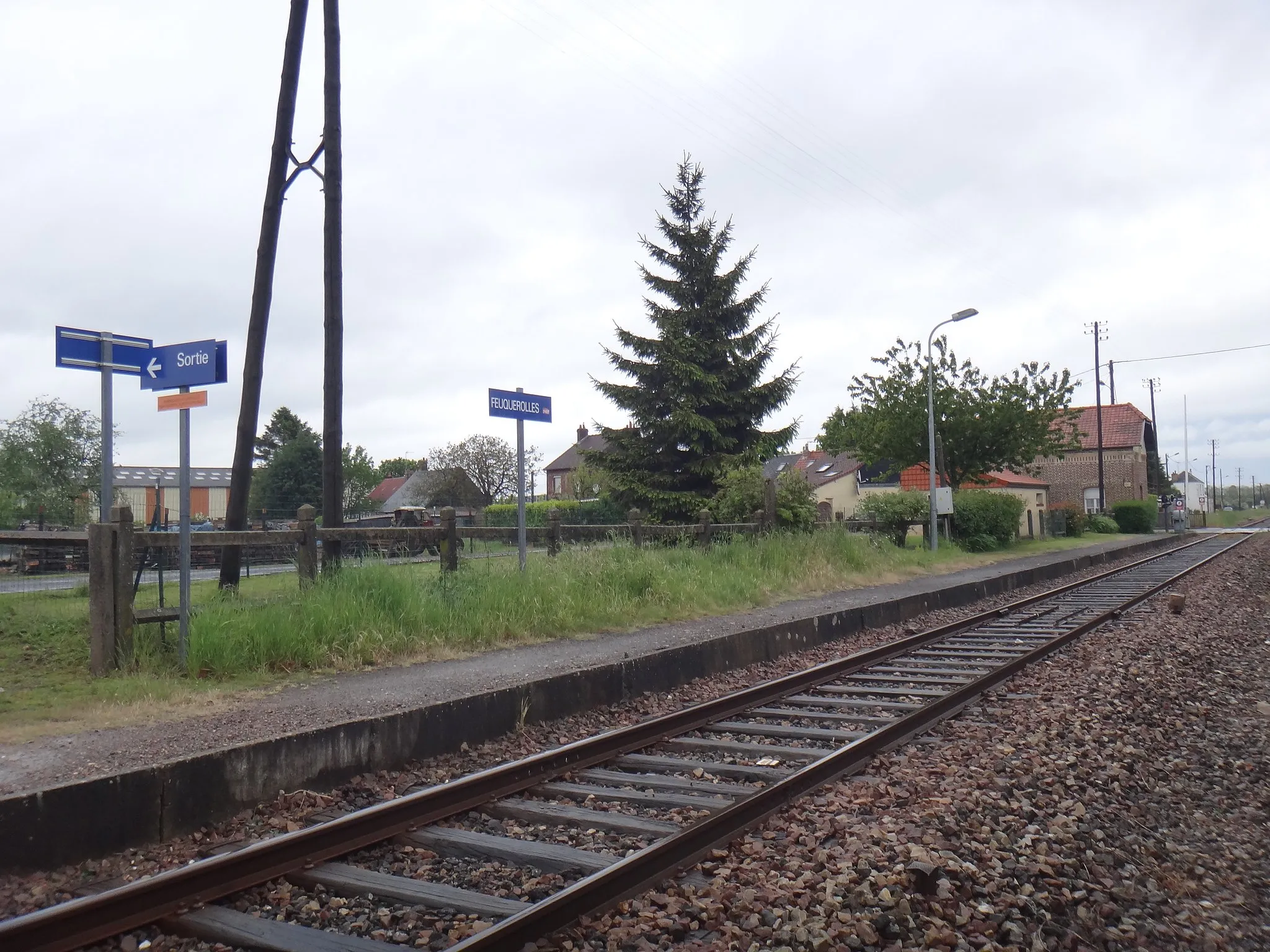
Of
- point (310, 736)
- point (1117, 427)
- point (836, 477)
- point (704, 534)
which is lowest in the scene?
point (310, 736)

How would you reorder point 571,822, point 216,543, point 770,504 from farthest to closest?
1. point 770,504
2. point 216,543
3. point 571,822

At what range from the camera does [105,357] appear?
313 inches

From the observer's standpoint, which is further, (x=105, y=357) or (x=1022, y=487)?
(x=1022, y=487)

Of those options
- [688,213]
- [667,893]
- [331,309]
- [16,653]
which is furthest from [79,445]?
[667,893]

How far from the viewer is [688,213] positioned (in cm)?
2866

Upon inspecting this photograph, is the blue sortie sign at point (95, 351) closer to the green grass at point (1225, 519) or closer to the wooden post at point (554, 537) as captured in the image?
the wooden post at point (554, 537)

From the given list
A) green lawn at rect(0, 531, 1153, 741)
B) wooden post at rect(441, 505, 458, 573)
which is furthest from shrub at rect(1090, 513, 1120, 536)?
wooden post at rect(441, 505, 458, 573)

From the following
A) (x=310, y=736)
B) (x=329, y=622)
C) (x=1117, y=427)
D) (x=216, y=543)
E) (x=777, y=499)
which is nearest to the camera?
(x=310, y=736)

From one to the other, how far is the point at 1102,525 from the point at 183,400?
54707 millimetres

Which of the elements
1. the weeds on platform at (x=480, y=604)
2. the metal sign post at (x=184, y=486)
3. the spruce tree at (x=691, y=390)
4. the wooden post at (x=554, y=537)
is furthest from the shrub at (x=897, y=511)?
the metal sign post at (x=184, y=486)

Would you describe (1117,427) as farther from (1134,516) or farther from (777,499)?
(777,499)

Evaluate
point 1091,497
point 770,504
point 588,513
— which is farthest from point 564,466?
point 770,504

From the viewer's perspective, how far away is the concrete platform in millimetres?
4938

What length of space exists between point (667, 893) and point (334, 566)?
7.10 meters
